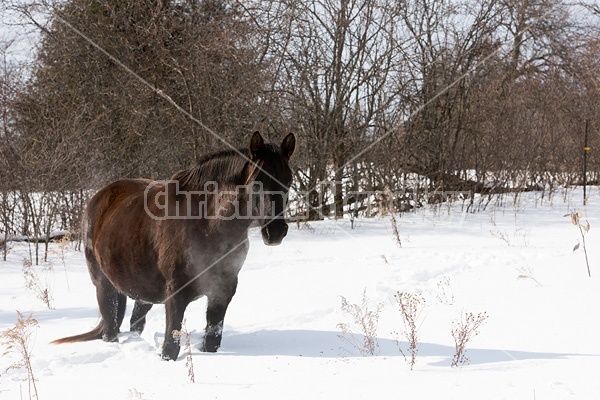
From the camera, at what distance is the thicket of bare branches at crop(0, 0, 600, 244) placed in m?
9.93

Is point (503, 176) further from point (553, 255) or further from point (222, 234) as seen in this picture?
point (222, 234)

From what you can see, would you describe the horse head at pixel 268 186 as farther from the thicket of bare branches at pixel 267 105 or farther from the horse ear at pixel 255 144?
the thicket of bare branches at pixel 267 105

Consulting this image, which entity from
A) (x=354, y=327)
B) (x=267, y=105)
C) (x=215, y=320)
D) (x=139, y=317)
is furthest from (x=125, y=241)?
(x=267, y=105)

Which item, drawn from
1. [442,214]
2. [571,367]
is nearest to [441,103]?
[442,214]

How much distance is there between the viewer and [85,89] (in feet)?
37.7

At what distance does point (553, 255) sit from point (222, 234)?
15.8ft

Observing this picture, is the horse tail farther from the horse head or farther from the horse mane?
the horse head

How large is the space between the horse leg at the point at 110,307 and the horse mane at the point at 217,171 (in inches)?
52.2

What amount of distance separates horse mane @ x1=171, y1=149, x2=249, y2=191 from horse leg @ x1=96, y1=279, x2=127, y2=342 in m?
1.33

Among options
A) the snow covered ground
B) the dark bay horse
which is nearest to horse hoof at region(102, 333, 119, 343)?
the snow covered ground

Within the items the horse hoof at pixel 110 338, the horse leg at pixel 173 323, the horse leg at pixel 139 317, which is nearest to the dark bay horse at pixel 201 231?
the horse leg at pixel 173 323

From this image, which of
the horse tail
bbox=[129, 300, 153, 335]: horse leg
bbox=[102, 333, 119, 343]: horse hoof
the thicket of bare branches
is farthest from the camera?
the thicket of bare branches

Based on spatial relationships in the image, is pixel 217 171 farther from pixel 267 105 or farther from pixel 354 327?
pixel 267 105

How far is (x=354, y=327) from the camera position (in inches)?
172
